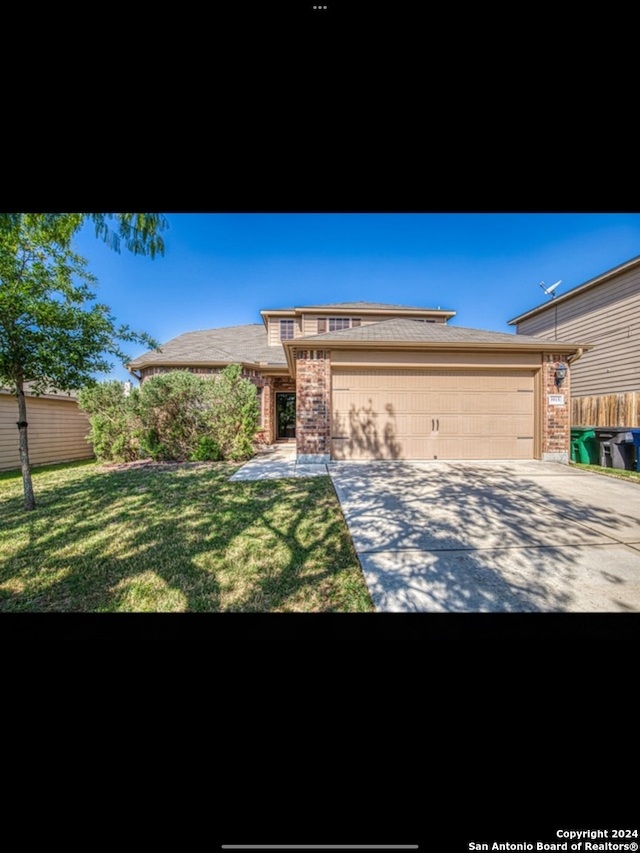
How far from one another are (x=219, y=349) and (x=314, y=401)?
6.77m

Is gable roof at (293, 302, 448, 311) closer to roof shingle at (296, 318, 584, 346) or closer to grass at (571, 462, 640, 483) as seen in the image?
roof shingle at (296, 318, 584, 346)

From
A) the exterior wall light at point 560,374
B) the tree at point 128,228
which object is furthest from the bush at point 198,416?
the exterior wall light at point 560,374

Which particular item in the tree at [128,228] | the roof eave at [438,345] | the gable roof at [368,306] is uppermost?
the gable roof at [368,306]

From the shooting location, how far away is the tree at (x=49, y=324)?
4039 mm

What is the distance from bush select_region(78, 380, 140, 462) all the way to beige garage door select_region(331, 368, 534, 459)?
208 inches

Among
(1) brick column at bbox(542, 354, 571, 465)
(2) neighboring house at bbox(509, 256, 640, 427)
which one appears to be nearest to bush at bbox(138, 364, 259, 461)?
(1) brick column at bbox(542, 354, 571, 465)

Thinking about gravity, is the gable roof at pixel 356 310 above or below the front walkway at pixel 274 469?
above

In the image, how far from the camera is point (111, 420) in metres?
8.54

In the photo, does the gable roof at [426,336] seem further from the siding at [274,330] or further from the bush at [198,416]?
the siding at [274,330]

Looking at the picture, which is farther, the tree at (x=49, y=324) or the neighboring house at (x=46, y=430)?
the neighboring house at (x=46, y=430)

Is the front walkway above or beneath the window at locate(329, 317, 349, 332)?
beneath

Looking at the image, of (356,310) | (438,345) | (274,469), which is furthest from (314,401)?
(356,310)

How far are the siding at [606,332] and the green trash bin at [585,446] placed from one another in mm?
2323

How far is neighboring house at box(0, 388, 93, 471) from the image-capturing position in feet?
24.2
